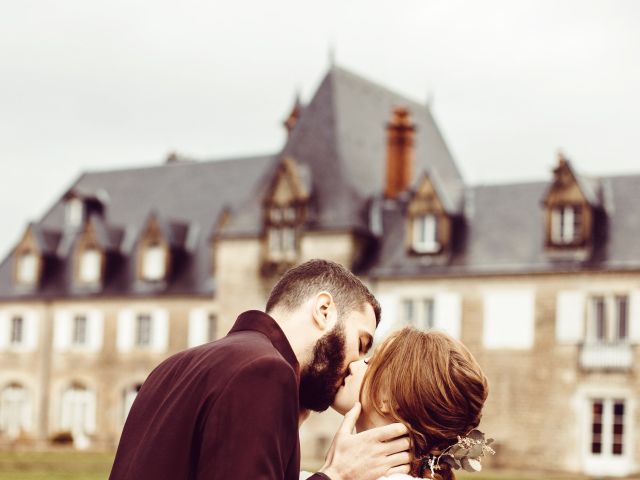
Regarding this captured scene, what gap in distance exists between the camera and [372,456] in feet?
11.5

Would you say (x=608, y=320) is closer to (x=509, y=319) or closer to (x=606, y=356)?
(x=606, y=356)

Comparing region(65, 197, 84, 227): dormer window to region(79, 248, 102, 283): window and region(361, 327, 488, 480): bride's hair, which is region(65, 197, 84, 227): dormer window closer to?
region(79, 248, 102, 283): window

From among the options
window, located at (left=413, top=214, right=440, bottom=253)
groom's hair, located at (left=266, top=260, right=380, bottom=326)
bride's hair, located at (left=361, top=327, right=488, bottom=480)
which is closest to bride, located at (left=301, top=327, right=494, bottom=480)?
bride's hair, located at (left=361, top=327, right=488, bottom=480)

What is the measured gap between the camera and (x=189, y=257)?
42375 millimetres

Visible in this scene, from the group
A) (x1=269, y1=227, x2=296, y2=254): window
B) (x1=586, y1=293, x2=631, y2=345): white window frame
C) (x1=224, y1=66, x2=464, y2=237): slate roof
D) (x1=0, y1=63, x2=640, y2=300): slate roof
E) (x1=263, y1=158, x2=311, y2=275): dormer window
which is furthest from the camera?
(x1=269, y1=227, x2=296, y2=254): window

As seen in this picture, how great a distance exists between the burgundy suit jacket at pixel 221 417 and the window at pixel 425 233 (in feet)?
101

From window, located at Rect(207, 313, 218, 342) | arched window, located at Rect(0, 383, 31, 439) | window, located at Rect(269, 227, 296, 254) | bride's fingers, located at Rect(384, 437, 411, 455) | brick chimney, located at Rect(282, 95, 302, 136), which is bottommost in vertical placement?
arched window, located at Rect(0, 383, 31, 439)

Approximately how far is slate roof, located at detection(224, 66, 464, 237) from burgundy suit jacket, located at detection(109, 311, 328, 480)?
3114 centimetres

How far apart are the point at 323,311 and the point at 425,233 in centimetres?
3094

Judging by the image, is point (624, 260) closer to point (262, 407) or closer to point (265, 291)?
point (265, 291)

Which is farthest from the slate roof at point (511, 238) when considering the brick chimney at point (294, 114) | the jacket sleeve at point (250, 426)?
the jacket sleeve at point (250, 426)

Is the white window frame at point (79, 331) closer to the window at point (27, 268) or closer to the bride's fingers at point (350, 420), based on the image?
the window at point (27, 268)

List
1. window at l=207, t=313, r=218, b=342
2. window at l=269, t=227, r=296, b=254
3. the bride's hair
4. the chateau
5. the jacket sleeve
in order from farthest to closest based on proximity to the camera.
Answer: window at l=207, t=313, r=218, b=342
window at l=269, t=227, r=296, b=254
the chateau
the bride's hair
the jacket sleeve

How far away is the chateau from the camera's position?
1228 inches
